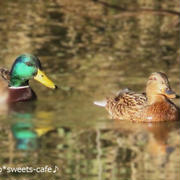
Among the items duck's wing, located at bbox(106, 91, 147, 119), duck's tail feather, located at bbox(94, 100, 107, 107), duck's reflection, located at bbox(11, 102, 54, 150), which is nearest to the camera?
duck's reflection, located at bbox(11, 102, 54, 150)

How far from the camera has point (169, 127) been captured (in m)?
9.48

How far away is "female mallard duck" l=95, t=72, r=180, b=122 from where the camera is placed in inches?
378

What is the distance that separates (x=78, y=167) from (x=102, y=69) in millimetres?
3645

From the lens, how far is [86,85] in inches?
423

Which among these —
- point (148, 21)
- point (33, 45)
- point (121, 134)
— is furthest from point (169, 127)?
point (148, 21)

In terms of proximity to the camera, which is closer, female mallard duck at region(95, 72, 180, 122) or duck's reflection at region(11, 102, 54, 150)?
duck's reflection at region(11, 102, 54, 150)

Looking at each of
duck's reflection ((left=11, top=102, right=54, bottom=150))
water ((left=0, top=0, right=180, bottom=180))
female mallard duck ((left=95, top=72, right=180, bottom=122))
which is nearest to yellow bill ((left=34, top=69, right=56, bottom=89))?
water ((left=0, top=0, right=180, bottom=180))

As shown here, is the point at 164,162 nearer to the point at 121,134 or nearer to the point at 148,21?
the point at 121,134

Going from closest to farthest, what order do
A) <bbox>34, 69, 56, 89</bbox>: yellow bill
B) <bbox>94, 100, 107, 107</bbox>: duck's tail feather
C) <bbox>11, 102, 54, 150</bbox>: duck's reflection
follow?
<bbox>11, 102, 54, 150</bbox>: duck's reflection, <bbox>94, 100, 107, 107</bbox>: duck's tail feather, <bbox>34, 69, 56, 89</bbox>: yellow bill

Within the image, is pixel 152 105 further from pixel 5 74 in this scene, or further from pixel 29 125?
pixel 5 74

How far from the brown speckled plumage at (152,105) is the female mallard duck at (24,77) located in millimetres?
1017

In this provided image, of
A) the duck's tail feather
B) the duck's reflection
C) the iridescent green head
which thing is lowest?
the duck's reflection

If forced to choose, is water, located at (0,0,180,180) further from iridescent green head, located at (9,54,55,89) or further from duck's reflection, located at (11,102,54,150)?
iridescent green head, located at (9,54,55,89)

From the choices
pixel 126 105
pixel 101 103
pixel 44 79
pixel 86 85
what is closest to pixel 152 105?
pixel 126 105
